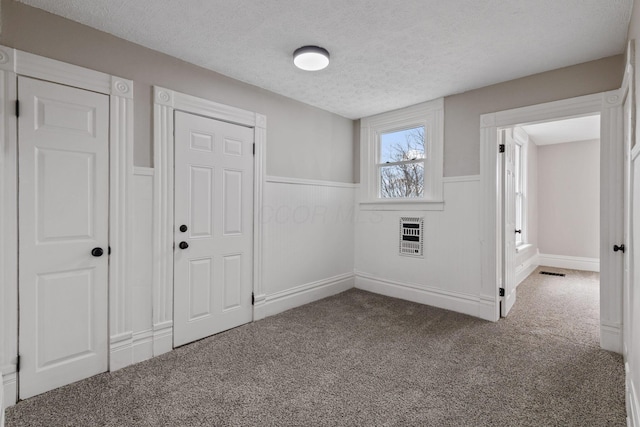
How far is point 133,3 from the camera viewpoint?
6.61ft

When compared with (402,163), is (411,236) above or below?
below

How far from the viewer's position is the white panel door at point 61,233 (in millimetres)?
2020

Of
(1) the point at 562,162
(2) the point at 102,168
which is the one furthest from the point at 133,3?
(1) the point at 562,162

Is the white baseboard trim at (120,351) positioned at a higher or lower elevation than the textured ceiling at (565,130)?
lower

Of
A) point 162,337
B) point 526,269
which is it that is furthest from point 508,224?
point 162,337

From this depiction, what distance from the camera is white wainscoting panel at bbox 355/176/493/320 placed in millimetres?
3527

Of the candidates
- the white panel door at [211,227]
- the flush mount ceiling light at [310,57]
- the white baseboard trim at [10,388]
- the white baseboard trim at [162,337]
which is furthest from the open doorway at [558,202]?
the white baseboard trim at [10,388]

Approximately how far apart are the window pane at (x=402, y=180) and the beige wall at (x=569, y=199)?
4141 millimetres

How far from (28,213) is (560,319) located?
15.9ft

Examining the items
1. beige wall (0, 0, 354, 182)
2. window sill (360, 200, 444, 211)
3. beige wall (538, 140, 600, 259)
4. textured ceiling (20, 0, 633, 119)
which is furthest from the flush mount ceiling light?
beige wall (538, 140, 600, 259)

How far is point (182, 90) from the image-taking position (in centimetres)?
277

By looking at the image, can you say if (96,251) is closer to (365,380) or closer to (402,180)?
(365,380)

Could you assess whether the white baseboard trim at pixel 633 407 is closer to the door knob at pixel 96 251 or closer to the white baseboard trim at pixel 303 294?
the white baseboard trim at pixel 303 294

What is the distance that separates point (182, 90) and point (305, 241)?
7.09 feet
